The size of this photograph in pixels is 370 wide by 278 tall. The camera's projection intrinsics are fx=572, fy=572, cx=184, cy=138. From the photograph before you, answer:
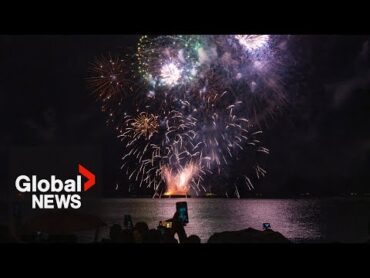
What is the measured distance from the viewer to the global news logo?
1105cm

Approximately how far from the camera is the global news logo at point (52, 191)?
36.2ft

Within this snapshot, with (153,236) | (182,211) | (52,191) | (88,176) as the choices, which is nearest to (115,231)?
(153,236)

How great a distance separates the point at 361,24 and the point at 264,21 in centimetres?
151

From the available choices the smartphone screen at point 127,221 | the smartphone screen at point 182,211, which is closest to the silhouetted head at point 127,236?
the smartphone screen at point 127,221

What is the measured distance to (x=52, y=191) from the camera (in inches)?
450

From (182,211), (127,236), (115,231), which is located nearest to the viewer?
(182,211)

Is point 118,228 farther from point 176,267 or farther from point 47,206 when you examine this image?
point 176,267

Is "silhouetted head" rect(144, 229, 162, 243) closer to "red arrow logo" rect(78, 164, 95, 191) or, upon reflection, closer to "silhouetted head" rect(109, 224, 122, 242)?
"silhouetted head" rect(109, 224, 122, 242)

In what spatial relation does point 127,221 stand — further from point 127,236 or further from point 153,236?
point 127,236

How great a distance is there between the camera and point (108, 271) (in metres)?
8.52

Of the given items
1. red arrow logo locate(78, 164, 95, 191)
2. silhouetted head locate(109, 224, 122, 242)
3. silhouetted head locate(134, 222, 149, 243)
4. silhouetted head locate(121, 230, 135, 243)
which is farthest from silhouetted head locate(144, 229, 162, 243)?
red arrow logo locate(78, 164, 95, 191)

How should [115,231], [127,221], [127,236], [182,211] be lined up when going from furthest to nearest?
[127,236] < [115,231] < [127,221] < [182,211]

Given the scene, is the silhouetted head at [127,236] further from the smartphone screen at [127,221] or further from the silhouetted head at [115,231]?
the smartphone screen at [127,221]

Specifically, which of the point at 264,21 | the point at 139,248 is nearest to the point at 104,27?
the point at 264,21
